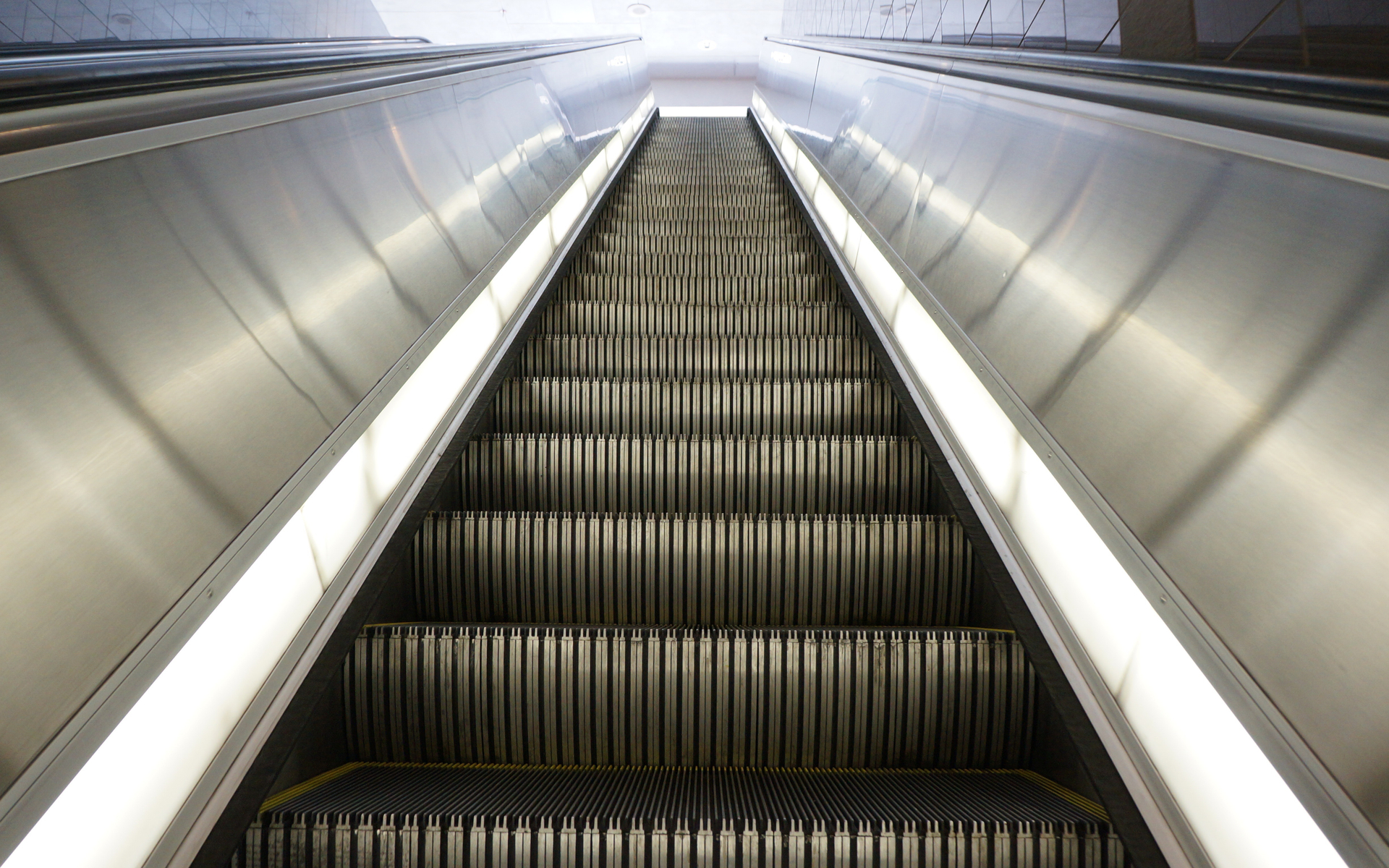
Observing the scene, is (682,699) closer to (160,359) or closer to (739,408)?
(160,359)

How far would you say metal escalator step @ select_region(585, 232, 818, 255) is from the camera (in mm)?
4488

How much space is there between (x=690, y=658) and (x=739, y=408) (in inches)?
51.2

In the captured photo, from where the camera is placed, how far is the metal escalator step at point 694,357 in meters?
3.24

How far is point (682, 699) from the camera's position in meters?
1.79

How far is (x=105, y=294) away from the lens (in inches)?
44.6

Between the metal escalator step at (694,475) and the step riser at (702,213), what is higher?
the step riser at (702,213)

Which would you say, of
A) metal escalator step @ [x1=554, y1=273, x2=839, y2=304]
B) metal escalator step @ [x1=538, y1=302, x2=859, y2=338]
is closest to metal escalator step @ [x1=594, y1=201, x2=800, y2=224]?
metal escalator step @ [x1=554, y1=273, x2=839, y2=304]

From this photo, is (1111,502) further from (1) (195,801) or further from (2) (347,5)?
(2) (347,5)

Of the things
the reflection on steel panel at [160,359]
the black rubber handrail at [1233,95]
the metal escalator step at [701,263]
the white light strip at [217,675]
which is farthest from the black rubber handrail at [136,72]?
the black rubber handrail at [1233,95]

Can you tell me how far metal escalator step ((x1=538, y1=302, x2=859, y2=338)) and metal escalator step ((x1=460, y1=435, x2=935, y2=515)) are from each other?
1.14 meters

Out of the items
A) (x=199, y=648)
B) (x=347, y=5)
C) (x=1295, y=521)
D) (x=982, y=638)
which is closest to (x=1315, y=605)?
(x=1295, y=521)

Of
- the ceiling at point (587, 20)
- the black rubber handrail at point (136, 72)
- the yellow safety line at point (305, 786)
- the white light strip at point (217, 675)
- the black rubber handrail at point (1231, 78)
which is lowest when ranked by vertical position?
the yellow safety line at point (305, 786)

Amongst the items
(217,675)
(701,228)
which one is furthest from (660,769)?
(701,228)

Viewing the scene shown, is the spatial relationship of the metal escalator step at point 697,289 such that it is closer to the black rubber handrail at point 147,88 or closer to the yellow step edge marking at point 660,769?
the black rubber handrail at point 147,88
